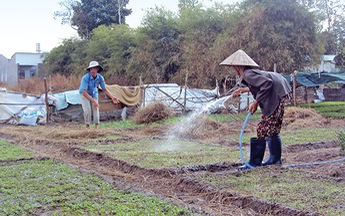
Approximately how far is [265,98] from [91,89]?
19.7 feet

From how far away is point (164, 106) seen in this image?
1509 centimetres

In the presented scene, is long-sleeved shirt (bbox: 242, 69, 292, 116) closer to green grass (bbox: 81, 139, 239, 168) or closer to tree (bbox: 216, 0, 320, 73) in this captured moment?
green grass (bbox: 81, 139, 239, 168)

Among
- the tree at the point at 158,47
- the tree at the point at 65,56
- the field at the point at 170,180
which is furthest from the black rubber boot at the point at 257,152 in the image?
the tree at the point at 65,56

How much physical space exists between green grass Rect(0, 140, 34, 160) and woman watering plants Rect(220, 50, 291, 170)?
12.9 feet

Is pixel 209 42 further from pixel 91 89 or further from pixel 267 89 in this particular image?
pixel 267 89

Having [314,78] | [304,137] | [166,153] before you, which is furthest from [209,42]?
[166,153]

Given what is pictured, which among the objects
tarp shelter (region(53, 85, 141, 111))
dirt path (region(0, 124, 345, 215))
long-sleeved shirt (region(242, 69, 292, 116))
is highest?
long-sleeved shirt (region(242, 69, 292, 116))

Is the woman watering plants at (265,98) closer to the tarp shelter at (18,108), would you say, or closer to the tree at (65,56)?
the tarp shelter at (18,108)

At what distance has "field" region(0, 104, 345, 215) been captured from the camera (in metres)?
4.19

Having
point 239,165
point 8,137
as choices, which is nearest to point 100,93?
point 8,137

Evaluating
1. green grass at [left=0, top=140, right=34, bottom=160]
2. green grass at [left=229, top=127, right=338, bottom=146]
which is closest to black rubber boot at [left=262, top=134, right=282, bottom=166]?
green grass at [left=229, top=127, right=338, bottom=146]

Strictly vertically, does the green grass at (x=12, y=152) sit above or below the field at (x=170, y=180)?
below

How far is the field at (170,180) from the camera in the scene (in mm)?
4188

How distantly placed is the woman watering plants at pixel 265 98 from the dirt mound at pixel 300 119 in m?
6.65
